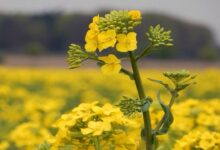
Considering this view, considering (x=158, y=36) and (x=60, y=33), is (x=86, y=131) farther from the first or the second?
(x=60, y=33)

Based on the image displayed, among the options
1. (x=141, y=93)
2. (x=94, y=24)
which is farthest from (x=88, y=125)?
(x=94, y=24)


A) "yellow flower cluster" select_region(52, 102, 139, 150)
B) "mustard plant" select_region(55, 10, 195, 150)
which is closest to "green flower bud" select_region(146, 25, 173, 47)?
"mustard plant" select_region(55, 10, 195, 150)

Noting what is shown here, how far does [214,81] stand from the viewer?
15562mm

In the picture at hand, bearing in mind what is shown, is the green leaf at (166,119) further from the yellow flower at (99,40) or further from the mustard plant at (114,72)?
the yellow flower at (99,40)

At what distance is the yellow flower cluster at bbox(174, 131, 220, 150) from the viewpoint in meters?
1.88

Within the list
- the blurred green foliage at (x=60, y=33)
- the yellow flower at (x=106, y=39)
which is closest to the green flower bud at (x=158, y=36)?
the yellow flower at (x=106, y=39)

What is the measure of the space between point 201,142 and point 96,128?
412 millimetres

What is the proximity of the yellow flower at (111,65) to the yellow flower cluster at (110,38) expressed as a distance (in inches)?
1.5

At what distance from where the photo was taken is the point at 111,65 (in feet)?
5.46

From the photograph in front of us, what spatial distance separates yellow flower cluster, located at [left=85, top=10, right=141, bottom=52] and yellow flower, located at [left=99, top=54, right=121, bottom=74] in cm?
4

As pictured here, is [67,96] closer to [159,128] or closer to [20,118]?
[20,118]

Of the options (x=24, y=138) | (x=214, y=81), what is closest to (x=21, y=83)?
(x=214, y=81)

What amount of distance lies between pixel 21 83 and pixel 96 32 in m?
13.5

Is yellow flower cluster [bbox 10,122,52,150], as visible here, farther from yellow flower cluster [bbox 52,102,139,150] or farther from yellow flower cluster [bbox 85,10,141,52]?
yellow flower cluster [bbox 85,10,141,52]
